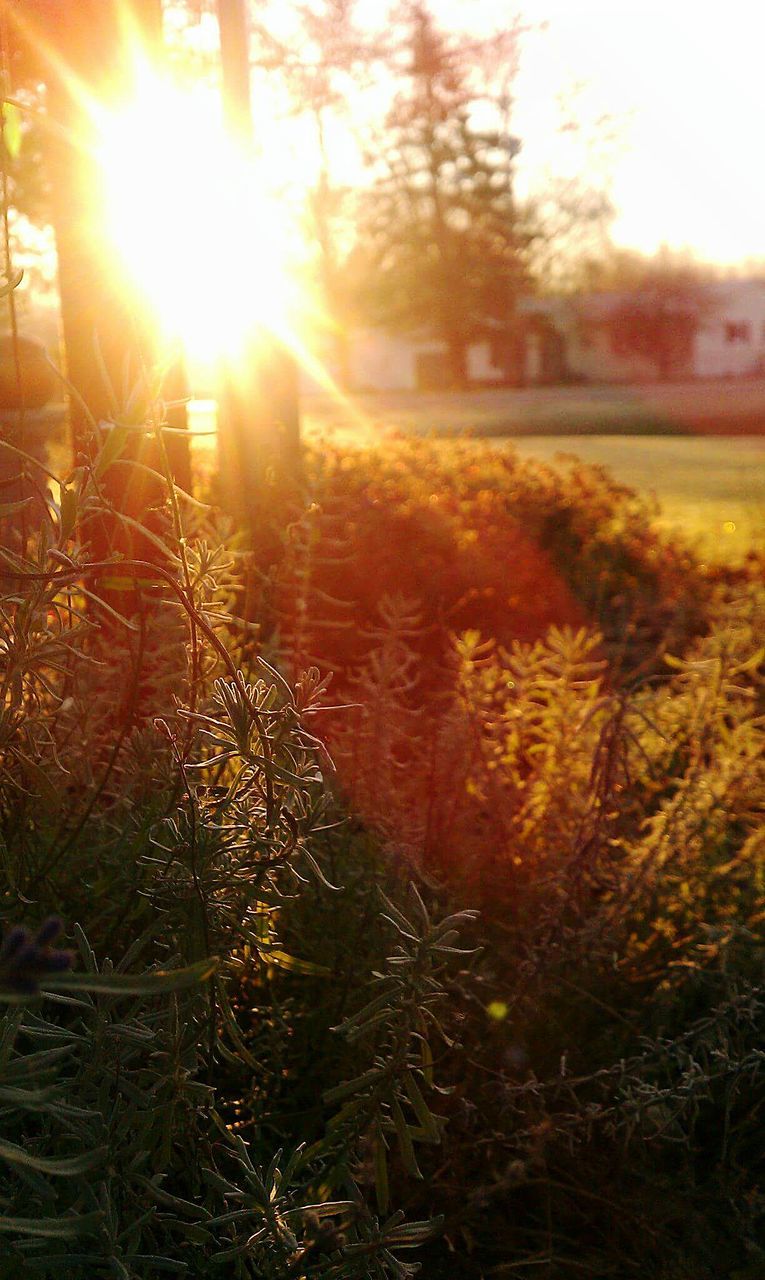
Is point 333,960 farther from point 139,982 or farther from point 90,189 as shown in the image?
point 90,189

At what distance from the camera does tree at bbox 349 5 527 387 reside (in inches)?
1720

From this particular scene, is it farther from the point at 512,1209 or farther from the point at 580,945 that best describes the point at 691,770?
the point at 512,1209

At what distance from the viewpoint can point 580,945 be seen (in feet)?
6.63

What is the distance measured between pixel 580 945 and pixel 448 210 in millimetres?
47705

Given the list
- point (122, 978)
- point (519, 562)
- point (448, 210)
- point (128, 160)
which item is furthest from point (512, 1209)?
point (448, 210)

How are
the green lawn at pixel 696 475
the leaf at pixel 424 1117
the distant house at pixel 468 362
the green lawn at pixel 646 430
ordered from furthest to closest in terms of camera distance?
the distant house at pixel 468 362, the green lawn at pixel 646 430, the green lawn at pixel 696 475, the leaf at pixel 424 1117

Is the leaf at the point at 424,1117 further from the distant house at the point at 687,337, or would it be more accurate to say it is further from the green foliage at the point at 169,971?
the distant house at the point at 687,337

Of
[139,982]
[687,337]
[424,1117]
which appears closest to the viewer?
[139,982]

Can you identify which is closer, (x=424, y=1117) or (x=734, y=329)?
(x=424, y=1117)

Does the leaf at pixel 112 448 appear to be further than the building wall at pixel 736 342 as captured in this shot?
No

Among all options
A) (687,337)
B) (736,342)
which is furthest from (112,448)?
(736,342)

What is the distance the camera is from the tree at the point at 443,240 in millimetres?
43688

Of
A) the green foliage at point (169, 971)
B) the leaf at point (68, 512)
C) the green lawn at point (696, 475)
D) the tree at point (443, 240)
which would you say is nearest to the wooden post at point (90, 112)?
the green foliage at point (169, 971)

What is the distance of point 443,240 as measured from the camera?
1809 inches
